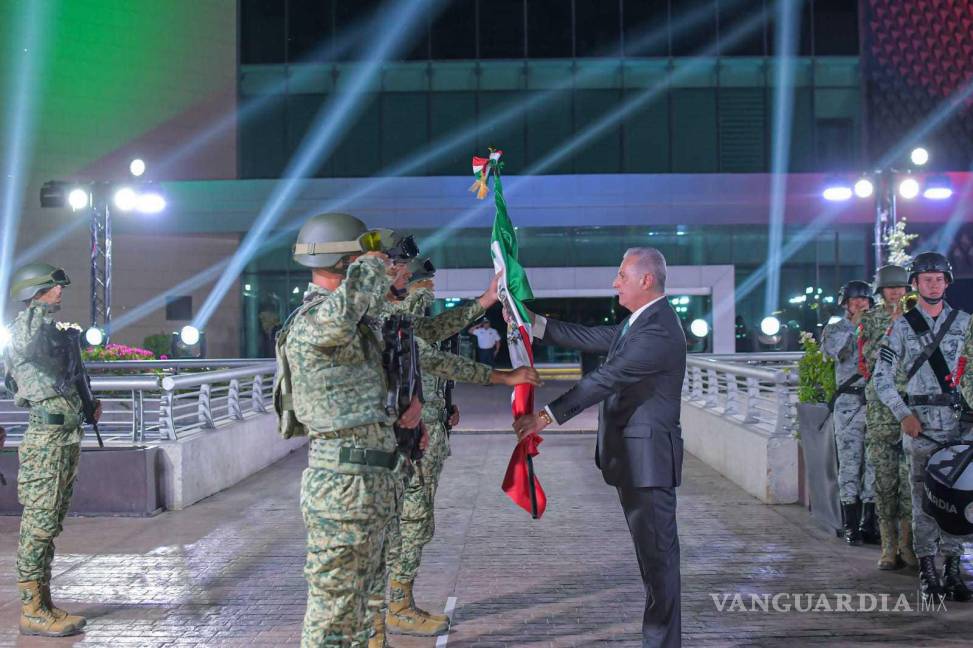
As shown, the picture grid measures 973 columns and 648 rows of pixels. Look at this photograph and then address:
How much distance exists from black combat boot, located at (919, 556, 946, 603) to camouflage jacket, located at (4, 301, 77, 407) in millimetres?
5579

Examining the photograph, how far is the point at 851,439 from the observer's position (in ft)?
25.1

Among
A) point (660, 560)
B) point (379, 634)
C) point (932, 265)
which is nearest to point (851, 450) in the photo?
point (932, 265)

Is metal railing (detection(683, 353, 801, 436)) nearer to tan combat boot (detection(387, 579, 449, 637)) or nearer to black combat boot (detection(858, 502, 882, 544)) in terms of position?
black combat boot (detection(858, 502, 882, 544))

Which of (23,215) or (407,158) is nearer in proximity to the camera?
(23,215)

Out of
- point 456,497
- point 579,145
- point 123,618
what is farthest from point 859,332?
point 579,145

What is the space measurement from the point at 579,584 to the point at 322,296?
360 cm

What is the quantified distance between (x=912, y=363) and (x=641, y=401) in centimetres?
245

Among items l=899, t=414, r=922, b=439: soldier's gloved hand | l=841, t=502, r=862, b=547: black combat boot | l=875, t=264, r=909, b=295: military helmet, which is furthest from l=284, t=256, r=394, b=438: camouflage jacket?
l=841, t=502, r=862, b=547: black combat boot

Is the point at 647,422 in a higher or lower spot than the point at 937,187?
lower

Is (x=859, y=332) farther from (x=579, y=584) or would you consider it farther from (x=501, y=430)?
(x=501, y=430)

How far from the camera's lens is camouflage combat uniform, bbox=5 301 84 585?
5879 mm

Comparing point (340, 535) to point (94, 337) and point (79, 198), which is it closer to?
point (94, 337)

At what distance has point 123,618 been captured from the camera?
6047 millimetres

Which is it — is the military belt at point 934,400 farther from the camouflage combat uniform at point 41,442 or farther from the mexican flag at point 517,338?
the camouflage combat uniform at point 41,442
